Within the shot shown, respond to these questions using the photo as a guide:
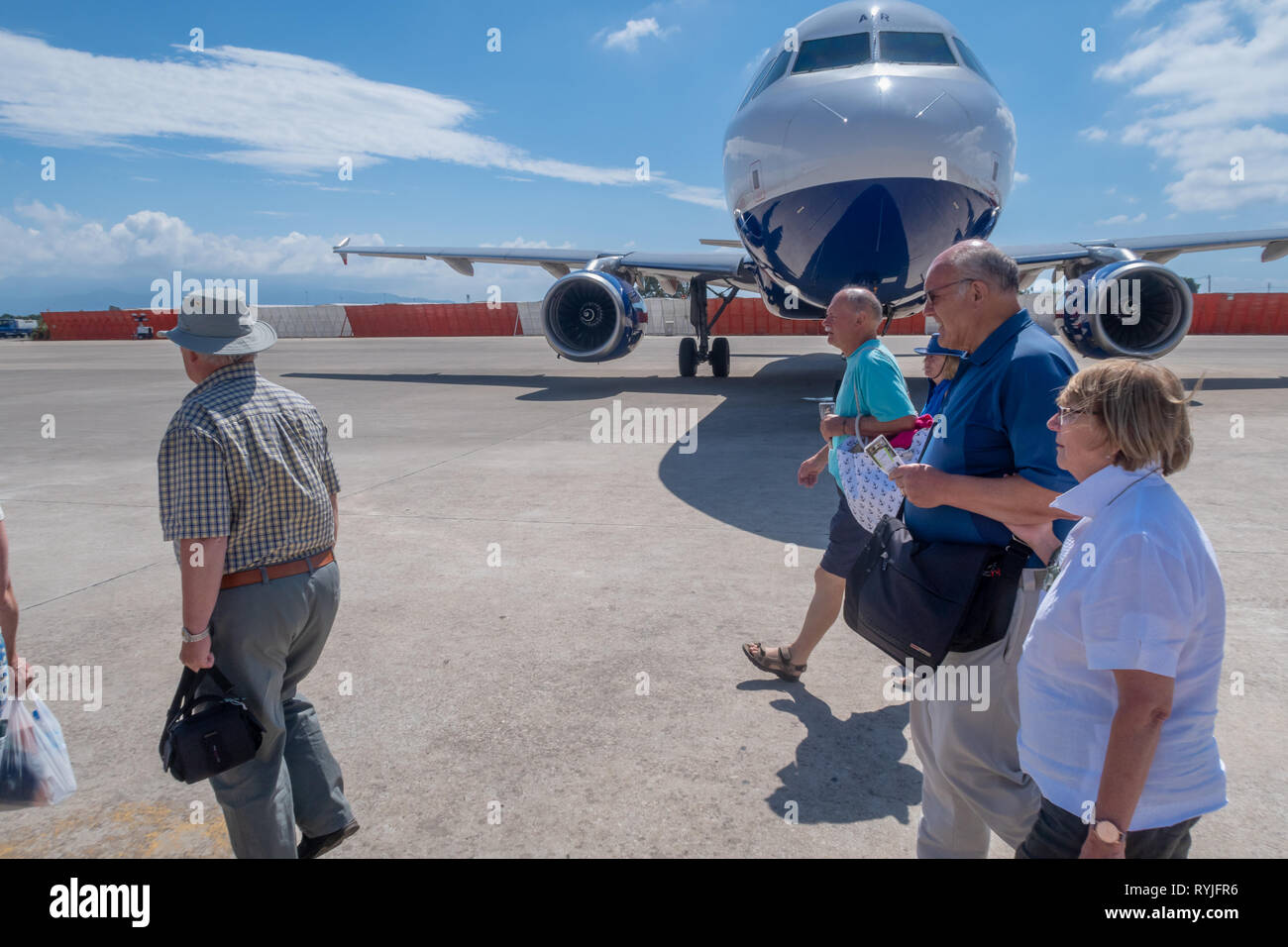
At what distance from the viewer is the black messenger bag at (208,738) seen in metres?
2.12

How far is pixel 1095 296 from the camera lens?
11.5 meters

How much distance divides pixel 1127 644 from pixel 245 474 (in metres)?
2.19

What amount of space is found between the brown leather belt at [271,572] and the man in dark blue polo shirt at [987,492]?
1742 millimetres

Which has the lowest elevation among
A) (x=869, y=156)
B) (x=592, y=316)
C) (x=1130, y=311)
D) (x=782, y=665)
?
(x=782, y=665)

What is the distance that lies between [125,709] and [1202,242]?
16408 mm

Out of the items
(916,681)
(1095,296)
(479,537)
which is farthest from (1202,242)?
(916,681)

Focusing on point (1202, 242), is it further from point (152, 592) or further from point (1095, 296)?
point (152, 592)

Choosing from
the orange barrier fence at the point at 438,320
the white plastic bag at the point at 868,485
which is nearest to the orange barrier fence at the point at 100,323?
the orange barrier fence at the point at 438,320

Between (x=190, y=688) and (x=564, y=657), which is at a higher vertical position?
(x=190, y=688)

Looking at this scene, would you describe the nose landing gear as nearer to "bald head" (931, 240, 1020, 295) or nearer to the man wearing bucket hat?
"bald head" (931, 240, 1020, 295)

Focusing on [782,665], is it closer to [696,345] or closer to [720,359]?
[696,345]

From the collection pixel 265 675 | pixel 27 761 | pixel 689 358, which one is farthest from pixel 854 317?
pixel 689 358

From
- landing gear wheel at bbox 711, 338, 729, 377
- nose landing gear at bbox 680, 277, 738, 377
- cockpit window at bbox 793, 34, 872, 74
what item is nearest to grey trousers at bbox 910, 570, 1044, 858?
cockpit window at bbox 793, 34, 872, 74

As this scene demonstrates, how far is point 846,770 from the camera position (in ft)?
9.64
